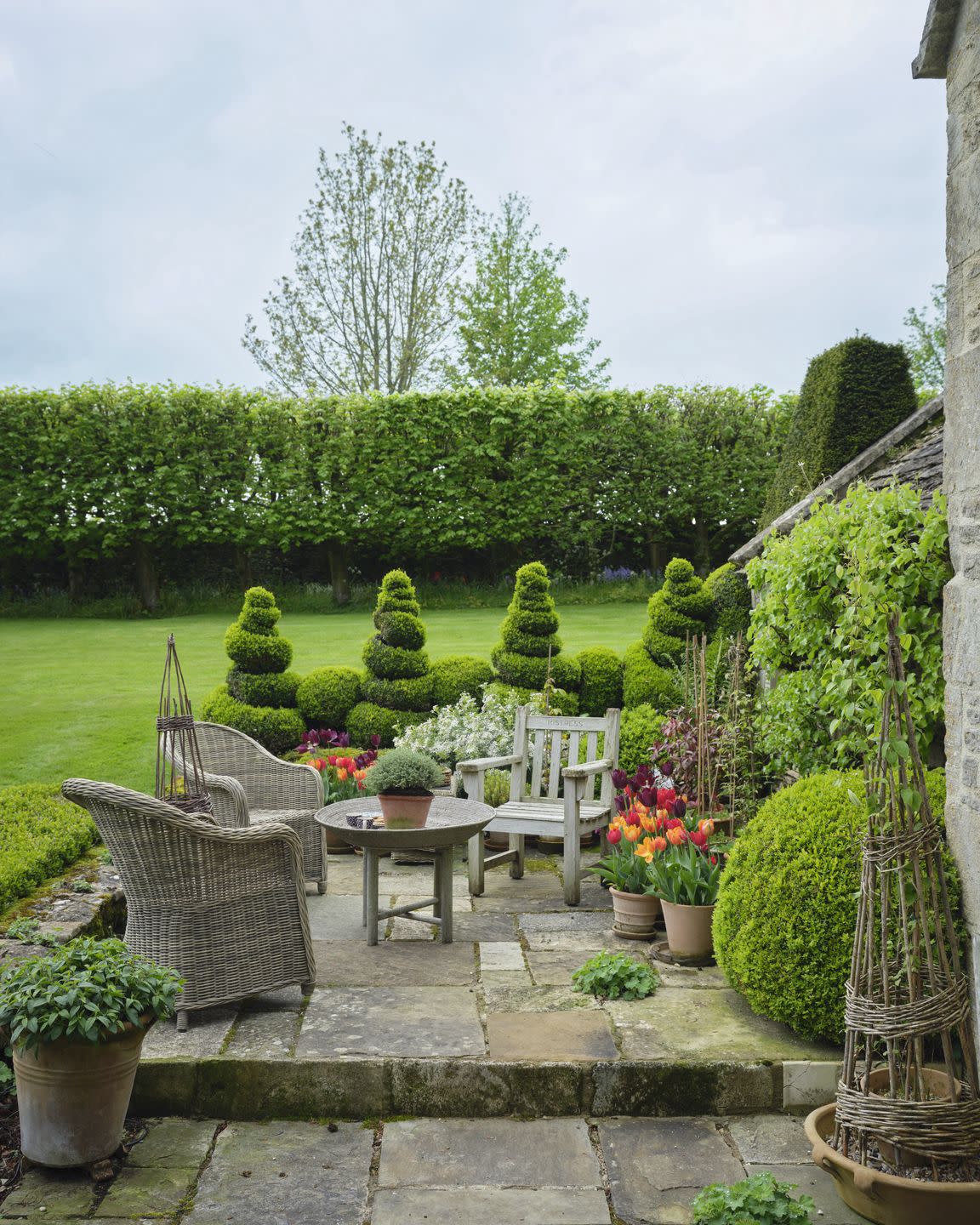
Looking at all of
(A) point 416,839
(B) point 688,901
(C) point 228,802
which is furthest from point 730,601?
(C) point 228,802

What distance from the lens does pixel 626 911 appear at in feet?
16.2

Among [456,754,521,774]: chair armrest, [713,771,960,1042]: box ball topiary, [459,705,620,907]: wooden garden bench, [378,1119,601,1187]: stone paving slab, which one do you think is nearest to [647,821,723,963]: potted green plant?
[713,771,960,1042]: box ball topiary

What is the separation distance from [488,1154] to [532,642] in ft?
16.3

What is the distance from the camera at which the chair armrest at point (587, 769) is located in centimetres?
547

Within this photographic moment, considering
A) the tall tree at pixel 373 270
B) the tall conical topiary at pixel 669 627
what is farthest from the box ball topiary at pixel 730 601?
the tall tree at pixel 373 270

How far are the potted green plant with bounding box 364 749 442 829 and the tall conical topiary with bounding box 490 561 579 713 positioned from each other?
3.10 m

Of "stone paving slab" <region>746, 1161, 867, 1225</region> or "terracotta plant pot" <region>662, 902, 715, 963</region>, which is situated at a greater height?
"terracotta plant pot" <region>662, 902, 715, 963</region>

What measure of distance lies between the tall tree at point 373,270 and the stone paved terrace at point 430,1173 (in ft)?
57.1

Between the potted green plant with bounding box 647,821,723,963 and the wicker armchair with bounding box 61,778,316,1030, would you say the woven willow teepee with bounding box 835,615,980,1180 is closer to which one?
the potted green plant with bounding box 647,821,723,963

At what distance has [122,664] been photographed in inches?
415

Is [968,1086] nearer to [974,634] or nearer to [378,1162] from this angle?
[974,634]

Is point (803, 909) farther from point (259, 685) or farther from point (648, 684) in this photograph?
point (259, 685)

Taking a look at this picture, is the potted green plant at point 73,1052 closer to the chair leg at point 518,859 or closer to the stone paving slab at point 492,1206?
the stone paving slab at point 492,1206

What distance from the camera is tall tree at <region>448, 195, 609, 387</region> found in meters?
23.5
